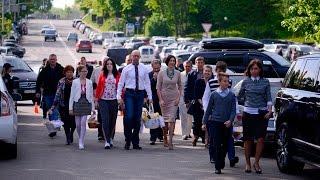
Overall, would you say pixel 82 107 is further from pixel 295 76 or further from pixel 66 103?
pixel 295 76

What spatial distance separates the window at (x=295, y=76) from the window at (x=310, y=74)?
0.50ft

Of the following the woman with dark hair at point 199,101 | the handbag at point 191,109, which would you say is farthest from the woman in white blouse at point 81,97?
the woman with dark hair at point 199,101

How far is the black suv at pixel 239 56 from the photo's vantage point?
25484 mm

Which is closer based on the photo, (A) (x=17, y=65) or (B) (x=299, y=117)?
(B) (x=299, y=117)

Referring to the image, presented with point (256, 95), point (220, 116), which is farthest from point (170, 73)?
point (256, 95)

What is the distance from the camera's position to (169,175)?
12844 millimetres

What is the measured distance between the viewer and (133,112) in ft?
53.7

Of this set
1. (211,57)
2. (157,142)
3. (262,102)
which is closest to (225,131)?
(262,102)

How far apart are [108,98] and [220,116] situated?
4.01 m

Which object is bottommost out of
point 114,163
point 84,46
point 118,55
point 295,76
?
point 84,46

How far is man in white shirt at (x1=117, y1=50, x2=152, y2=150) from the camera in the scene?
1634cm

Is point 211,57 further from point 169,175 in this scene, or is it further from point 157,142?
point 169,175

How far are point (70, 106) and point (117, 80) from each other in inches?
40.7

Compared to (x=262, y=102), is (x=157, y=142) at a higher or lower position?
lower
